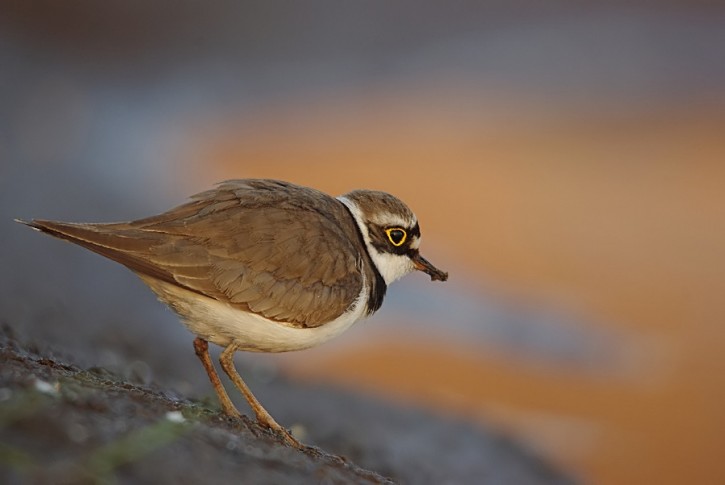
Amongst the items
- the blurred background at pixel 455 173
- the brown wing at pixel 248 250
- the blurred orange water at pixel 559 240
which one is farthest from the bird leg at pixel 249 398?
the blurred orange water at pixel 559 240

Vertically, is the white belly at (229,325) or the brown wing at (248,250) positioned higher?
the brown wing at (248,250)

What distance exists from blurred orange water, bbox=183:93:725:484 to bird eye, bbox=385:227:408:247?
133 inches

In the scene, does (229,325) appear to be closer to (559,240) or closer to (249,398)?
(249,398)

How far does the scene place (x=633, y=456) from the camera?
350 inches

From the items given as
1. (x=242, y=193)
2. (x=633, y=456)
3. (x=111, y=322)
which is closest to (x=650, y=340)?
(x=633, y=456)

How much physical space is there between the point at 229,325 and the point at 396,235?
1495mm

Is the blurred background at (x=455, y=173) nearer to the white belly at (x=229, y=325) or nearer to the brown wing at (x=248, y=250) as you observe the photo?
the white belly at (x=229, y=325)

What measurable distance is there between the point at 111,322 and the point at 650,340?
234 inches

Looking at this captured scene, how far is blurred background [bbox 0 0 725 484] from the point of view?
994 cm

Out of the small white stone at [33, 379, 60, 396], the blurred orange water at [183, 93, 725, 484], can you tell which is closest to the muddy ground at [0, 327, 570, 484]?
the small white stone at [33, 379, 60, 396]

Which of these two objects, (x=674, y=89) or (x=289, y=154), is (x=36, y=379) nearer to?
(x=289, y=154)

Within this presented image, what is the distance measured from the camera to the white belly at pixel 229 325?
5578 mm

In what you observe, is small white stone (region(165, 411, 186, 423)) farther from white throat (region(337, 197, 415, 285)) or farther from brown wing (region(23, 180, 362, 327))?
white throat (region(337, 197, 415, 285))

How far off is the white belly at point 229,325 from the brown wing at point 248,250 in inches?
2.1
